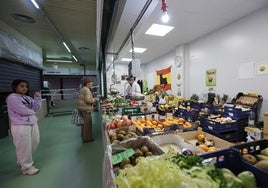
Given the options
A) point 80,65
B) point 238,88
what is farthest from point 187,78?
point 80,65

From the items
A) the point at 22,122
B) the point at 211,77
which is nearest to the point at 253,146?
the point at 22,122

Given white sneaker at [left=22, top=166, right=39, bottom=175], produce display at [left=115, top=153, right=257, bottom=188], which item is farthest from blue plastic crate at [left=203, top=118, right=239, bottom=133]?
white sneaker at [left=22, top=166, right=39, bottom=175]

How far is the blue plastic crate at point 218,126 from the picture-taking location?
2967 mm

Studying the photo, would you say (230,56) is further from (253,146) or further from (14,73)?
(14,73)

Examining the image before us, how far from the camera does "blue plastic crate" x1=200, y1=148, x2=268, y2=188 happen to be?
2.51 feet

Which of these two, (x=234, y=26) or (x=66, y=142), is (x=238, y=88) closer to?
(x=234, y=26)

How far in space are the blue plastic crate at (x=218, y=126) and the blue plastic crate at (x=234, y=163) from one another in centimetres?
227

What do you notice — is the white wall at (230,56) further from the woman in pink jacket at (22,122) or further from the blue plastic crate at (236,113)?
the woman in pink jacket at (22,122)

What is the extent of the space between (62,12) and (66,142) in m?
3.18

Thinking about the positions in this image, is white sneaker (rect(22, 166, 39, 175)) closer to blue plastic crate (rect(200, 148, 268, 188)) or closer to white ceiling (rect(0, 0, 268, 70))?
blue plastic crate (rect(200, 148, 268, 188))

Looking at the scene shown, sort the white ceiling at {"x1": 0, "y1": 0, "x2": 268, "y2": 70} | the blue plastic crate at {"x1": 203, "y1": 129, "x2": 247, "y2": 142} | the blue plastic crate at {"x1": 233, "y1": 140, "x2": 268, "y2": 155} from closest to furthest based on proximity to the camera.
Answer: the blue plastic crate at {"x1": 233, "y1": 140, "x2": 268, "y2": 155} → the white ceiling at {"x1": 0, "y1": 0, "x2": 268, "y2": 70} → the blue plastic crate at {"x1": 203, "y1": 129, "x2": 247, "y2": 142}

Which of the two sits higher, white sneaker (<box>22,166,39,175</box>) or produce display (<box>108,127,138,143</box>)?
produce display (<box>108,127,138,143</box>)

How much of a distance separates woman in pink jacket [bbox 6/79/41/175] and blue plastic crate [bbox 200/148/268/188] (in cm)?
266

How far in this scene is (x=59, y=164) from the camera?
110 inches
